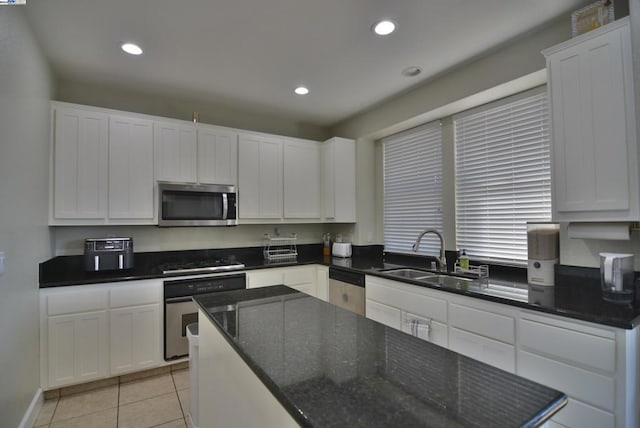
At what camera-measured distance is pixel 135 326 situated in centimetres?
269

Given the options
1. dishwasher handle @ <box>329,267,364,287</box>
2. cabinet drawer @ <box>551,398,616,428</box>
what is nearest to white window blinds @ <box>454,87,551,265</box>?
dishwasher handle @ <box>329,267,364,287</box>

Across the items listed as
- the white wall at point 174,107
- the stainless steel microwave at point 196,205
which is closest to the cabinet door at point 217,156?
the stainless steel microwave at point 196,205

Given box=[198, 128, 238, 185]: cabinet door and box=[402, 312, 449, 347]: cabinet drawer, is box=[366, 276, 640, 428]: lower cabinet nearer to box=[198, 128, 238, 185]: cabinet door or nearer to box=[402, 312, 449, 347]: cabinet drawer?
box=[402, 312, 449, 347]: cabinet drawer

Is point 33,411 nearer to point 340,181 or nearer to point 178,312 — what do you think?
point 178,312

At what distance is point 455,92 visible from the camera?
2754 mm

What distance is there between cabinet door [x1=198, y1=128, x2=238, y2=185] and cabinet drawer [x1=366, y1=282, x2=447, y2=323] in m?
1.94

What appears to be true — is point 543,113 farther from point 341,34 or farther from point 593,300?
point 341,34

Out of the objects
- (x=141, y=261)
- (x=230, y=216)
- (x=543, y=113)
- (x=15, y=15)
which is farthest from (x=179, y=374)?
(x=543, y=113)

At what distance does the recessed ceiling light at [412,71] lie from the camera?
271 cm

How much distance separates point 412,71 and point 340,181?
1541 mm

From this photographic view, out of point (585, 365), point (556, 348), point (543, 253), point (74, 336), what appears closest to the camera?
point (585, 365)

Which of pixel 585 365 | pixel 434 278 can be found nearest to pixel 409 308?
pixel 434 278

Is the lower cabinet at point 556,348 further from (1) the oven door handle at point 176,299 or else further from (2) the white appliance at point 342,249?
(1) the oven door handle at point 176,299

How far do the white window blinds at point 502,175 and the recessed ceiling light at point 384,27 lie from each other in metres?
1.21
